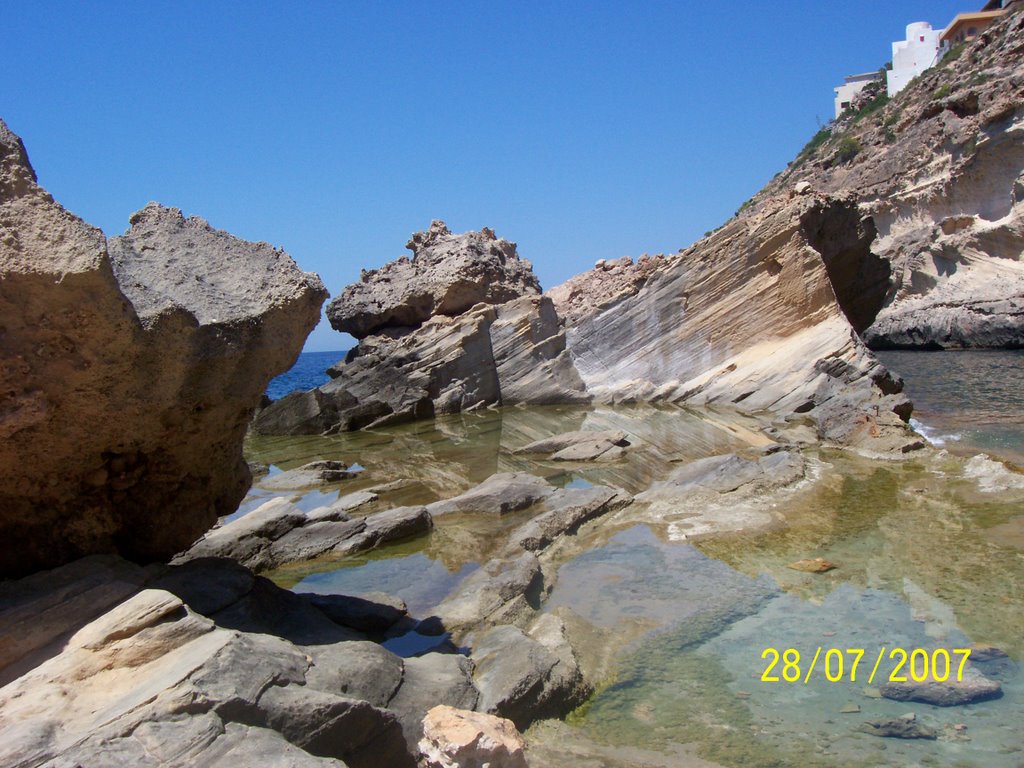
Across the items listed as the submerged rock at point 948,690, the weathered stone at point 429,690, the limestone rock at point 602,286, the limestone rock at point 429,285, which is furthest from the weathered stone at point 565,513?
the limestone rock at point 429,285

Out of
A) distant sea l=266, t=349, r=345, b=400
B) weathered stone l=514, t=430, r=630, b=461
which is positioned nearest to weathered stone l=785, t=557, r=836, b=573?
weathered stone l=514, t=430, r=630, b=461

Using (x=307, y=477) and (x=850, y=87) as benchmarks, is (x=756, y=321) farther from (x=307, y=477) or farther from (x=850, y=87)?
(x=850, y=87)

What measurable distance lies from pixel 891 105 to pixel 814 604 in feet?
174

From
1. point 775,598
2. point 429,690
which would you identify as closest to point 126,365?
point 429,690

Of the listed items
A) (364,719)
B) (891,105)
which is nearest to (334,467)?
(364,719)

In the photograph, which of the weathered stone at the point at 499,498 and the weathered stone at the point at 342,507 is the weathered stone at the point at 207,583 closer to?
the weathered stone at the point at 342,507

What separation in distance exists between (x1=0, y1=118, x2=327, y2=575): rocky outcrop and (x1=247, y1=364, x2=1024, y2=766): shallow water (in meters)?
2.44

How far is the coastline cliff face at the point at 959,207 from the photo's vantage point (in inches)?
1166

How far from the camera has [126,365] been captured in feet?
14.4

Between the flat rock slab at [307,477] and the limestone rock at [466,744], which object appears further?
the flat rock slab at [307,477]

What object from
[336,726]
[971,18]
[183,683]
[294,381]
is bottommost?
[336,726]
